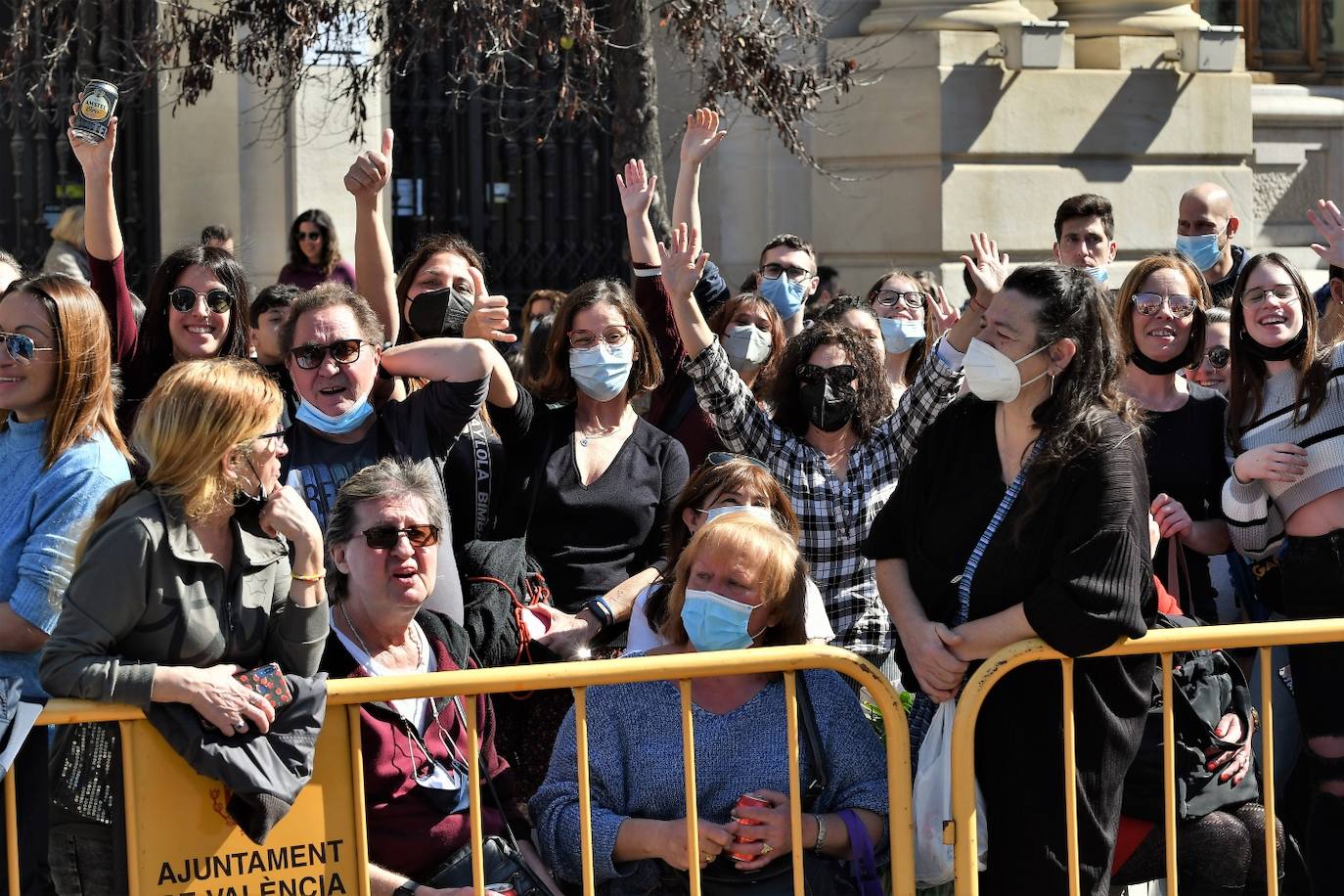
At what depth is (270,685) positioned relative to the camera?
12.2 feet

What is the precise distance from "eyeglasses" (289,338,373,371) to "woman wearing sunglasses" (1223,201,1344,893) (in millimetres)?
2433

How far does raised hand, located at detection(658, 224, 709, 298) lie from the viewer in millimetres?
5547

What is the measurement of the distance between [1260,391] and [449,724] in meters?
2.62

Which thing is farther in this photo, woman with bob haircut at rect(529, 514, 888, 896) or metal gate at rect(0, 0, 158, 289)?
metal gate at rect(0, 0, 158, 289)

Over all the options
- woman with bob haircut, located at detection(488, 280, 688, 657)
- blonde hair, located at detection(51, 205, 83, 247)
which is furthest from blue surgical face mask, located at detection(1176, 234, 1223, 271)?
blonde hair, located at detection(51, 205, 83, 247)

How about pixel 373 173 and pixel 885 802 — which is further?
pixel 373 173

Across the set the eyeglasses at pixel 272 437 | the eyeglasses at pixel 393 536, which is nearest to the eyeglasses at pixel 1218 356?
the eyeglasses at pixel 393 536

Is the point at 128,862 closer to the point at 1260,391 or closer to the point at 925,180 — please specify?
the point at 1260,391

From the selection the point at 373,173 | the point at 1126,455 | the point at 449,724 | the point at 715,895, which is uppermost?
the point at 373,173

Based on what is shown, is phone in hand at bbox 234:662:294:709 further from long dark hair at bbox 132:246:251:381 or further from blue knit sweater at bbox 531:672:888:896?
long dark hair at bbox 132:246:251:381

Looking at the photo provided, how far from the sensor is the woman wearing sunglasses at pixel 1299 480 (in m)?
4.62

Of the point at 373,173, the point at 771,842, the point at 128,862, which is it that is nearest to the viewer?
the point at 128,862

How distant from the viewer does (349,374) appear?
15.7 ft

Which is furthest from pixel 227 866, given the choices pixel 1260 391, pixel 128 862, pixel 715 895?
pixel 1260 391
